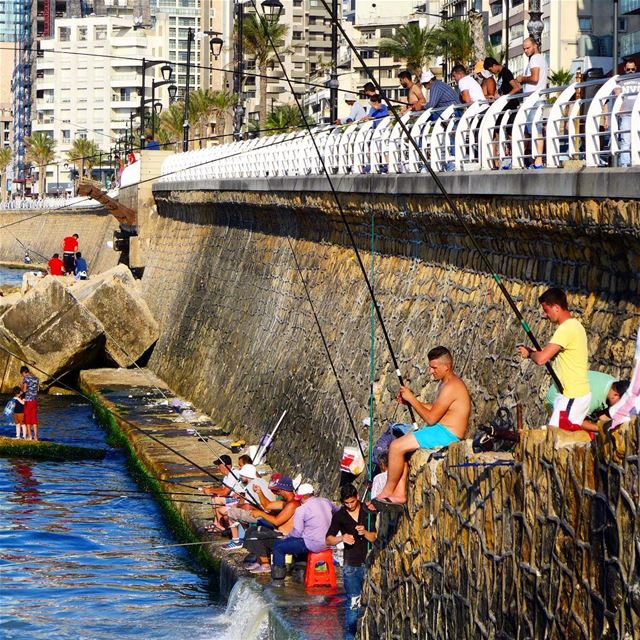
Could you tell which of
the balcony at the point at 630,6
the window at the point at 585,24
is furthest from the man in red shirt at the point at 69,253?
the window at the point at 585,24

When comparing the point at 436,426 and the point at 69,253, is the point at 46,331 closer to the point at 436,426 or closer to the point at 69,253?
the point at 69,253

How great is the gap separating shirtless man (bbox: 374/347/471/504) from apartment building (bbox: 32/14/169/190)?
15404 centimetres

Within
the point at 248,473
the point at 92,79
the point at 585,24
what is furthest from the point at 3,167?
the point at 248,473

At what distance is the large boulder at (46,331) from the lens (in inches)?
1389

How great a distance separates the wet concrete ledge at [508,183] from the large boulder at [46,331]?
1484 cm

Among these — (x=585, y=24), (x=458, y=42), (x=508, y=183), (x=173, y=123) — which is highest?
(x=585, y=24)

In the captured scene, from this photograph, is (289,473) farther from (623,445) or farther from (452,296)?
(623,445)

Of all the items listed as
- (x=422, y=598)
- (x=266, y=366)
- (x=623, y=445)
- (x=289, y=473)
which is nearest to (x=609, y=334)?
(x=422, y=598)

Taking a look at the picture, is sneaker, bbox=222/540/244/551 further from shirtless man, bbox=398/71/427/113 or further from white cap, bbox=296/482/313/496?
shirtless man, bbox=398/71/427/113

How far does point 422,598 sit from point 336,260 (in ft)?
39.2

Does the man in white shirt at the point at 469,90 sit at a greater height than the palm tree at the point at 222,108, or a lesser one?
lesser

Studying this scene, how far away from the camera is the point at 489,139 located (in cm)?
1452

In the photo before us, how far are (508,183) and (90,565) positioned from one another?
860cm

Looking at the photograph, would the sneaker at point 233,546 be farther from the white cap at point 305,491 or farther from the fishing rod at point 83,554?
the fishing rod at point 83,554
